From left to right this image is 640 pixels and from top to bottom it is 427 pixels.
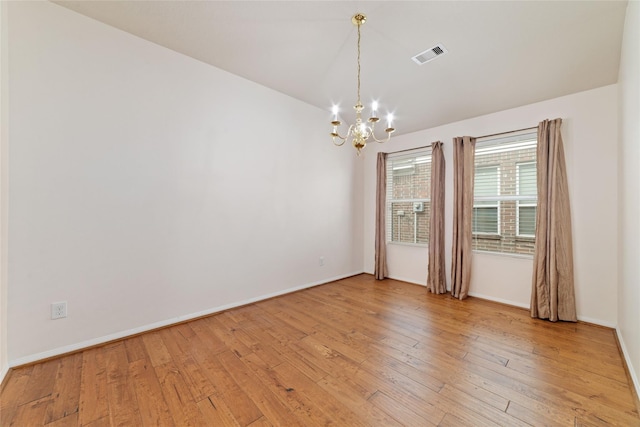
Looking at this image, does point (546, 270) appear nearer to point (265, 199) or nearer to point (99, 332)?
point (265, 199)

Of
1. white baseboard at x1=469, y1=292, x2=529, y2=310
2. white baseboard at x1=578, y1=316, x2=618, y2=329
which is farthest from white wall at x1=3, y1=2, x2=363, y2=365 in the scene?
white baseboard at x1=578, y1=316, x2=618, y2=329

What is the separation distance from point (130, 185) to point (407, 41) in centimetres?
313

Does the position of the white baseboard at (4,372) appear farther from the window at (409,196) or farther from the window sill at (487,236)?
the window sill at (487,236)

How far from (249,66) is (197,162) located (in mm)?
1323

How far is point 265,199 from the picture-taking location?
347 centimetres

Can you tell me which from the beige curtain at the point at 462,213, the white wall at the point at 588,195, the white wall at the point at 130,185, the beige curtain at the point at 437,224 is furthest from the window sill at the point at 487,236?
the white wall at the point at 130,185

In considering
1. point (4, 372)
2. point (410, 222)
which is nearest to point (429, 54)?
point (410, 222)

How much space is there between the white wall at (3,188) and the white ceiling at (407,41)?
61cm

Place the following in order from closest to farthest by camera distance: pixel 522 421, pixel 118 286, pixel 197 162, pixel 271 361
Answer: pixel 522 421
pixel 271 361
pixel 118 286
pixel 197 162

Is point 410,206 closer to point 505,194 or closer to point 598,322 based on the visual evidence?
point 505,194

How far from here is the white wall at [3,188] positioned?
1823 millimetres

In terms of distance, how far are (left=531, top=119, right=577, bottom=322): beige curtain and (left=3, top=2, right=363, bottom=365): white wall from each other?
3.11 m

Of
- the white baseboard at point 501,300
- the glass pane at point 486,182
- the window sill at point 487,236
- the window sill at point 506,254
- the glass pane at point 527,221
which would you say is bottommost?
the white baseboard at point 501,300

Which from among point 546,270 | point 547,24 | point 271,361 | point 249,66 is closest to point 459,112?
point 547,24
